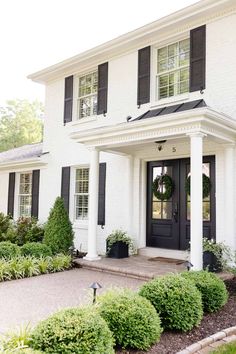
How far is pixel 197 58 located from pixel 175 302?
5.83 m

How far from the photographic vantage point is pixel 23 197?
41.5 feet

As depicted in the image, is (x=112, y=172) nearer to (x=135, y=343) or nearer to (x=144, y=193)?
(x=144, y=193)

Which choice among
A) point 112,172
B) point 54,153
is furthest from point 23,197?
point 112,172

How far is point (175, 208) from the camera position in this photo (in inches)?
328

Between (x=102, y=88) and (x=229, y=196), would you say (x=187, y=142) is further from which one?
(x=102, y=88)

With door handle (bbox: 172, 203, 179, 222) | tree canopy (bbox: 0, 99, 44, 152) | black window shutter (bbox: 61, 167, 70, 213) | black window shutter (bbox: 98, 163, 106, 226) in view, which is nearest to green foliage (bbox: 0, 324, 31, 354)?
door handle (bbox: 172, 203, 179, 222)

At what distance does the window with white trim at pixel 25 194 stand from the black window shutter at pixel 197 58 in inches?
282

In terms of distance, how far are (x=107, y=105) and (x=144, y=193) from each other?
282 centimetres

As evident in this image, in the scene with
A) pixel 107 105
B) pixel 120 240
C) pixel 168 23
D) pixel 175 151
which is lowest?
pixel 120 240

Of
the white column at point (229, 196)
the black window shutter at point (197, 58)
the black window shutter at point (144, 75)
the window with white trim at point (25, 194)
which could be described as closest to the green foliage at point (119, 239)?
the white column at point (229, 196)

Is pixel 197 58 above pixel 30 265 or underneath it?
above

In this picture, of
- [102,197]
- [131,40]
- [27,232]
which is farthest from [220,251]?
[27,232]

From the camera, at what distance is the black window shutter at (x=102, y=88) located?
9.80m

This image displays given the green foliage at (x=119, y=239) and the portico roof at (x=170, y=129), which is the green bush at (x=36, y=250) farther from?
the portico roof at (x=170, y=129)
